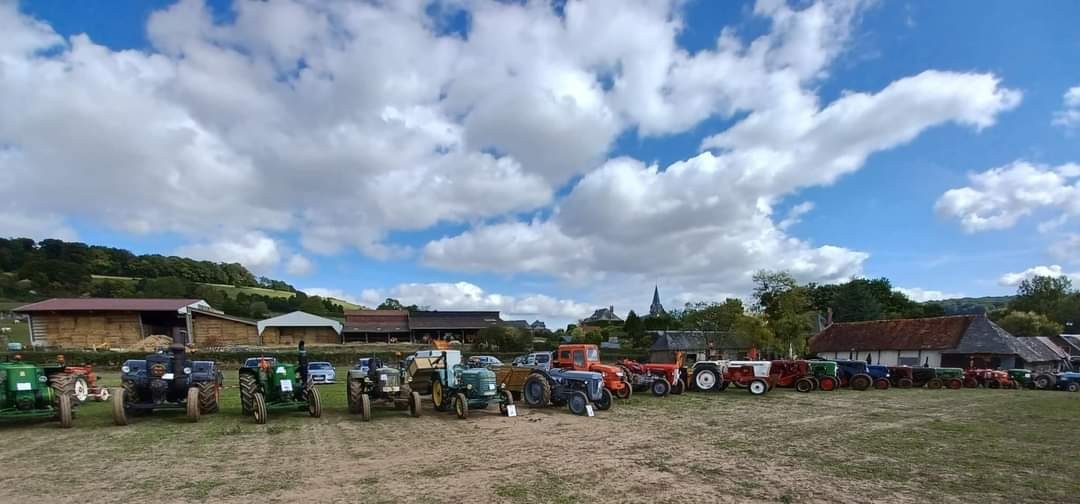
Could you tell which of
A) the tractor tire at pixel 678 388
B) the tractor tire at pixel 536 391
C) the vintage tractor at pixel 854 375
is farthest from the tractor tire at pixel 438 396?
the vintage tractor at pixel 854 375

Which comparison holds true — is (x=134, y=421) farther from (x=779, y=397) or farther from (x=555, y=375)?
(x=779, y=397)

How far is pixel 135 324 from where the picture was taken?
4909 centimetres

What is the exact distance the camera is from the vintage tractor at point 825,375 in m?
22.8

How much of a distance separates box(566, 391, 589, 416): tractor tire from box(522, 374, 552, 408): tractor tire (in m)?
0.91

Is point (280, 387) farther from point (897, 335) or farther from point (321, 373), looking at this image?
point (897, 335)

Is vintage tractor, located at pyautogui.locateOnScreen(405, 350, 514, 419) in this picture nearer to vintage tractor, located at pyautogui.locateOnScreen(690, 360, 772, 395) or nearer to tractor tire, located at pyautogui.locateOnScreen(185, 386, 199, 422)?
tractor tire, located at pyautogui.locateOnScreen(185, 386, 199, 422)

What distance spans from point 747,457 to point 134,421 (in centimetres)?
1239

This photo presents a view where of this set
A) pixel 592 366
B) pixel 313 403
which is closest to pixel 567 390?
pixel 592 366

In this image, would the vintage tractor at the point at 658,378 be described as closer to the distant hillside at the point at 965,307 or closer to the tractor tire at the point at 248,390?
the tractor tire at the point at 248,390

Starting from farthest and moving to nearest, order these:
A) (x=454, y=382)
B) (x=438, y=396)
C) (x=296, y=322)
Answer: (x=296, y=322)
(x=438, y=396)
(x=454, y=382)

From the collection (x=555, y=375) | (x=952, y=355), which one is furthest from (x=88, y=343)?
(x=952, y=355)

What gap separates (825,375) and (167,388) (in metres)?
22.3

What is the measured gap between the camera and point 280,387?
12.9 m

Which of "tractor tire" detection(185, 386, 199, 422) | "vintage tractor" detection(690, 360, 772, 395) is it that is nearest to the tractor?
"tractor tire" detection(185, 386, 199, 422)
